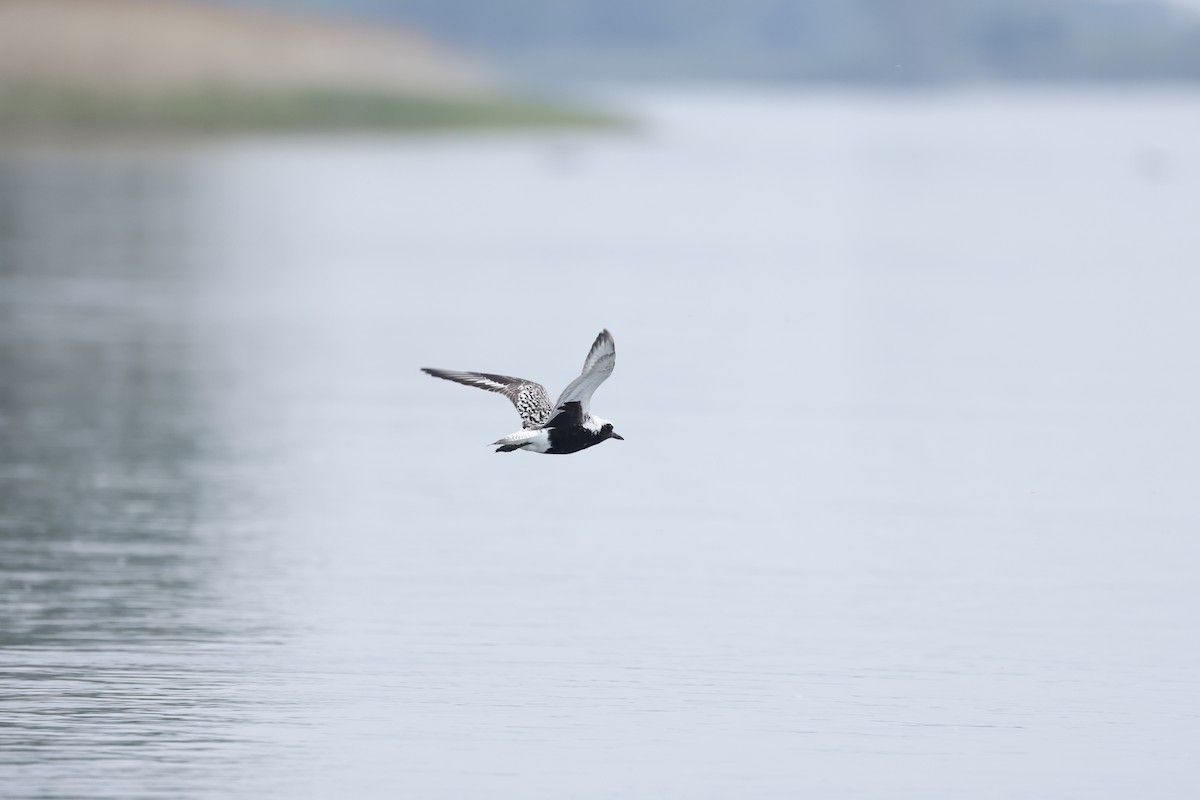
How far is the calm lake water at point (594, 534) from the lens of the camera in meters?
13.7

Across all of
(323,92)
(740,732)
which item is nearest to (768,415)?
(740,732)

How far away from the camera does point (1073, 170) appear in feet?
331

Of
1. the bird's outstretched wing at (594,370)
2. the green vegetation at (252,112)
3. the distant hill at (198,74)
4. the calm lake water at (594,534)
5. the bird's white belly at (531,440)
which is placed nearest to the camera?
the bird's outstretched wing at (594,370)

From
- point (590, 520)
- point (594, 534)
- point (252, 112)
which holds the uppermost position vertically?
point (252, 112)

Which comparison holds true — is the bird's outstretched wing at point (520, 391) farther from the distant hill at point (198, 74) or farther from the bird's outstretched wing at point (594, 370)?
the distant hill at point (198, 74)

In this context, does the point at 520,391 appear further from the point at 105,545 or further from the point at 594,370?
the point at 105,545

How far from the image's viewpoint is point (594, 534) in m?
20.1

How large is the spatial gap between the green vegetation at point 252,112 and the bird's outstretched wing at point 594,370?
227 ft

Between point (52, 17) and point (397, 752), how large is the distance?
75319 millimetres

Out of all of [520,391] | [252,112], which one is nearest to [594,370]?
[520,391]

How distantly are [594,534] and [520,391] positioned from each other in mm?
5268

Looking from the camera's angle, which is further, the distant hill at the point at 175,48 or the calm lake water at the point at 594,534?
the distant hill at the point at 175,48

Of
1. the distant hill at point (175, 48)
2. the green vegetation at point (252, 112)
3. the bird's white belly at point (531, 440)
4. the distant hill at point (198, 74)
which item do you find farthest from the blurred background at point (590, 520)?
the distant hill at point (175, 48)

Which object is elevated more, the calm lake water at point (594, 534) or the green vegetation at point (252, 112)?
the green vegetation at point (252, 112)
